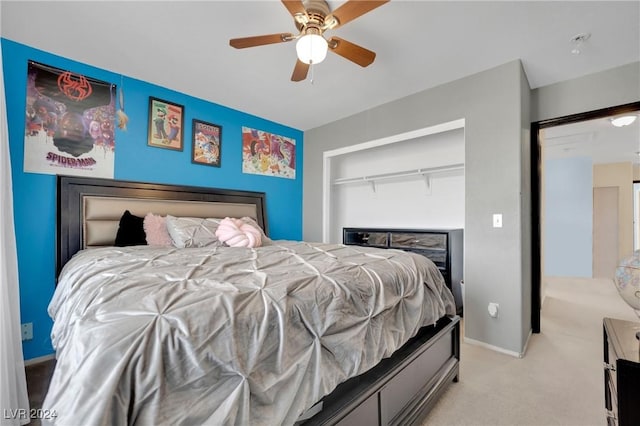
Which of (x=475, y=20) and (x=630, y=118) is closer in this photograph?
(x=475, y=20)

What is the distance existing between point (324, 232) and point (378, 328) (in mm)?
2870

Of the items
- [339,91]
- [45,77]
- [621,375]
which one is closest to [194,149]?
[45,77]

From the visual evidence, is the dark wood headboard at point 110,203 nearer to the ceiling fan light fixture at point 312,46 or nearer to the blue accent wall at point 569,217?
the ceiling fan light fixture at point 312,46

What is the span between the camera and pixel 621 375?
0.91 meters

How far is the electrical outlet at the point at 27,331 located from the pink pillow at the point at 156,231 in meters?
1.05

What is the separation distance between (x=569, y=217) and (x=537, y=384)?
15.6 ft

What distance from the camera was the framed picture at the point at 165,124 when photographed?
9.70 ft

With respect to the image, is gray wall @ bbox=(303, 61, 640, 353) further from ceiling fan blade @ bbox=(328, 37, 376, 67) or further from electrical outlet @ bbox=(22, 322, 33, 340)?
electrical outlet @ bbox=(22, 322, 33, 340)

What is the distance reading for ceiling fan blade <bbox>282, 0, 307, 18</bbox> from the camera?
1.62 m

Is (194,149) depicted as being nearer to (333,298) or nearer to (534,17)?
(333,298)

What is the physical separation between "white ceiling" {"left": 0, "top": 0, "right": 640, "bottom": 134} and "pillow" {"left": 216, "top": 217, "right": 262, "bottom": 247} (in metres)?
1.47

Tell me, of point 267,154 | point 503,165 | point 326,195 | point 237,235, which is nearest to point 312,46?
point 237,235

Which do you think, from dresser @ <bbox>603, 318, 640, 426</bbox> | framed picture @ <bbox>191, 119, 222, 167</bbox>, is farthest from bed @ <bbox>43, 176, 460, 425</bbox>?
framed picture @ <bbox>191, 119, 222, 167</bbox>

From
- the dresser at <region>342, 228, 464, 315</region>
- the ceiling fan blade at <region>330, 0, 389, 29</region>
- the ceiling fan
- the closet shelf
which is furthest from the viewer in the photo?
the closet shelf
